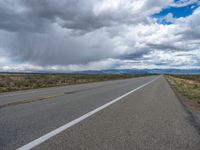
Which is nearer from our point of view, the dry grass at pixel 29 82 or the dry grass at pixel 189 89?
the dry grass at pixel 189 89

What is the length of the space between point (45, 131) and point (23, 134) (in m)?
0.51

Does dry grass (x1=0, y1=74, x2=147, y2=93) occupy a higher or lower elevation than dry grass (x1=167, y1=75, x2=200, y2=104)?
higher

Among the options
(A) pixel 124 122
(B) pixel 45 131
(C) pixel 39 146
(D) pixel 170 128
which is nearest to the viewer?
(C) pixel 39 146

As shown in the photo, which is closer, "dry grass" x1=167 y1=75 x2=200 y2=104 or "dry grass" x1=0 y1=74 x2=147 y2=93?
"dry grass" x1=167 y1=75 x2=200 y2=104

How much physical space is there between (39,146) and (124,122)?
297cm

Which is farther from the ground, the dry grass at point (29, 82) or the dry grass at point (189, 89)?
the dry grass at point (29, 82)

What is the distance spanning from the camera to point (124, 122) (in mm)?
6785

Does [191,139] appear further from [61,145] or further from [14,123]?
[14,123]

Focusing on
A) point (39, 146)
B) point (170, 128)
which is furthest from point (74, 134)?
point (170, 128)

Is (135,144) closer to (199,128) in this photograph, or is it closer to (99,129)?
(99,129)

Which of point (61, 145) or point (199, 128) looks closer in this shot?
point (61, 145)

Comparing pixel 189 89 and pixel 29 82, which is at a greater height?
pixel 29 82

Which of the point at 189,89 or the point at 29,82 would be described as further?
the point at 29,82

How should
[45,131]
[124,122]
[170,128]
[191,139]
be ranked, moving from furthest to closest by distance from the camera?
[124,122] → [170,128] → [45,131] → [191,139]
